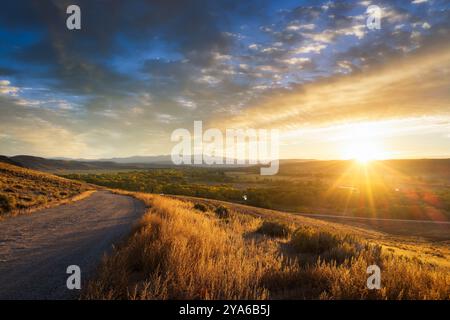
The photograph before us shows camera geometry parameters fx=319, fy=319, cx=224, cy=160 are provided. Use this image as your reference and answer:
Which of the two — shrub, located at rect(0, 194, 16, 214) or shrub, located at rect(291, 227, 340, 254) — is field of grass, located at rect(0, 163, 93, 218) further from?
shrub, located at rect(291, 227, 340, 254)

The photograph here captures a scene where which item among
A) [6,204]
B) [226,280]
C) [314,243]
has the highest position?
[226,280]

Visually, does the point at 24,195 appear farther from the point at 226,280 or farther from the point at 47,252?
the point at 226,280

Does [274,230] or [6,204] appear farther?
[6,204]

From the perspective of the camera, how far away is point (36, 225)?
14.5 metres

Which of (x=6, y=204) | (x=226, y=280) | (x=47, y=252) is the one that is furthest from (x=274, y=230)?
(x=6, y=204)

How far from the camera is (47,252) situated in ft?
30.1

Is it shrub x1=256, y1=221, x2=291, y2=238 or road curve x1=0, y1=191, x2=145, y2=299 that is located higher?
road curve x1=0, y1=191, x2=145, y2=299

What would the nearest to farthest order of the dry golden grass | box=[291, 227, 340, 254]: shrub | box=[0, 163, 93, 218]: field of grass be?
the dry golden grass
box=[291, 227, 340, 254]: shrub
box=[0, 163, 93, 218]: field of grass

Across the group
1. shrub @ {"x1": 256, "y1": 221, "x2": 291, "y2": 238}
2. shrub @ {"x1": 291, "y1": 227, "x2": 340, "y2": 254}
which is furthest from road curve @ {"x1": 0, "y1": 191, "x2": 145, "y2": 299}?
shrub @ {"x1": 256, "y1": 221, "x2": 291, "y2": 238}

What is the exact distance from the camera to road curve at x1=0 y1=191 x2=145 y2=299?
612 cm

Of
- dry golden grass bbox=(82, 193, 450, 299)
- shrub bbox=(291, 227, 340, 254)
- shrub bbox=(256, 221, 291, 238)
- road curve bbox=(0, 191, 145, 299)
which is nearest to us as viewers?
dry golden grass bbox=(82, 193, 450, 299)

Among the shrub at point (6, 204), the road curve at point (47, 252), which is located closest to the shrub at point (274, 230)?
the road curve at point (47, 252)

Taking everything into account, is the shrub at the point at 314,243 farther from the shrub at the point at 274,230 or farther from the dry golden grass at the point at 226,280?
the dry golden grass at the point at 226,280
